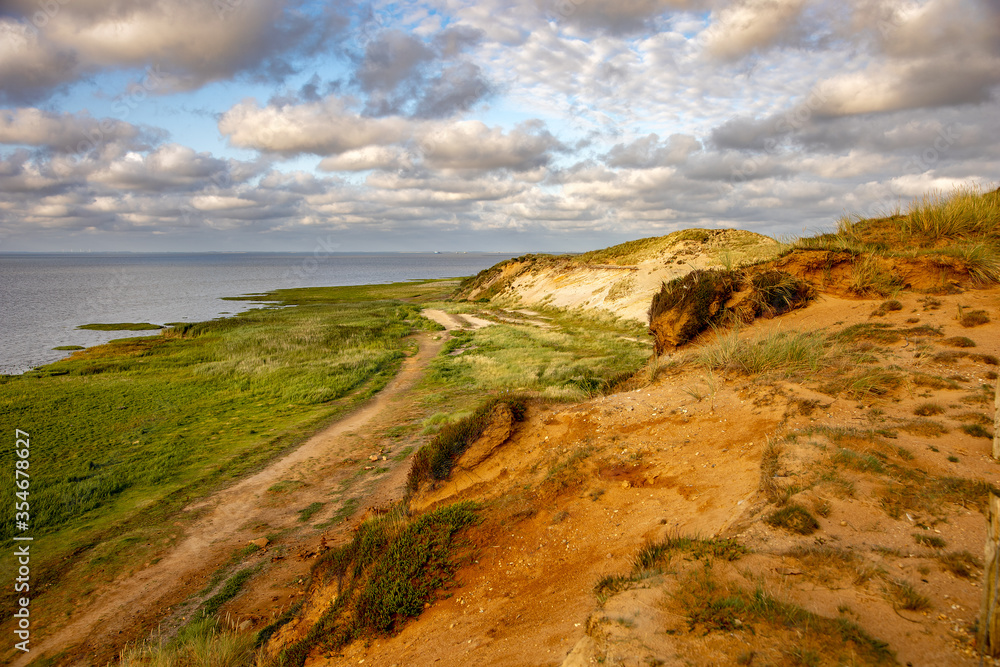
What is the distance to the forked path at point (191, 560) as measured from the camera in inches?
290

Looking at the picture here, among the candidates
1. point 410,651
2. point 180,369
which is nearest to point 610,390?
point 410,651

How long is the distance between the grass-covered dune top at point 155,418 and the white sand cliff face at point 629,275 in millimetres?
16635

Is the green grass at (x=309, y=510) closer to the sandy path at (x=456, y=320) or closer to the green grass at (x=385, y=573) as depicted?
the green grass at (x=385, y=573)

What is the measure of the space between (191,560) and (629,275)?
37.2m

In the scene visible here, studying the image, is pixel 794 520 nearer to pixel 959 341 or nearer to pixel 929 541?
pixel 929 541

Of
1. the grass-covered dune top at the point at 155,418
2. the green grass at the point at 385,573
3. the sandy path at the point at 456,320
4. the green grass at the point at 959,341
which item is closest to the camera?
the green grass at the point at 385,573

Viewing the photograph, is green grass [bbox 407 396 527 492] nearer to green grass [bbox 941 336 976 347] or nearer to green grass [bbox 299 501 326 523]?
green grass [bbox 299 501 326 523]

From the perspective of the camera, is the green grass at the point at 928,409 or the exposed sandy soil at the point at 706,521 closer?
the exposed sandy soil at the point at 706,521

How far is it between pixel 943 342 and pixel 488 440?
8.95 meters

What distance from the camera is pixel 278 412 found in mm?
18828

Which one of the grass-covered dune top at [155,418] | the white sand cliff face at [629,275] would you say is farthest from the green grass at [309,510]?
the white sand cliff face at [629,275]

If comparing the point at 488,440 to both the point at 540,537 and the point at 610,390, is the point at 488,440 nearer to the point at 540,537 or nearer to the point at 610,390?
the point at 540,537

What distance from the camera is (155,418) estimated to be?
1752cm

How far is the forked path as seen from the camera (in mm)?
7371
